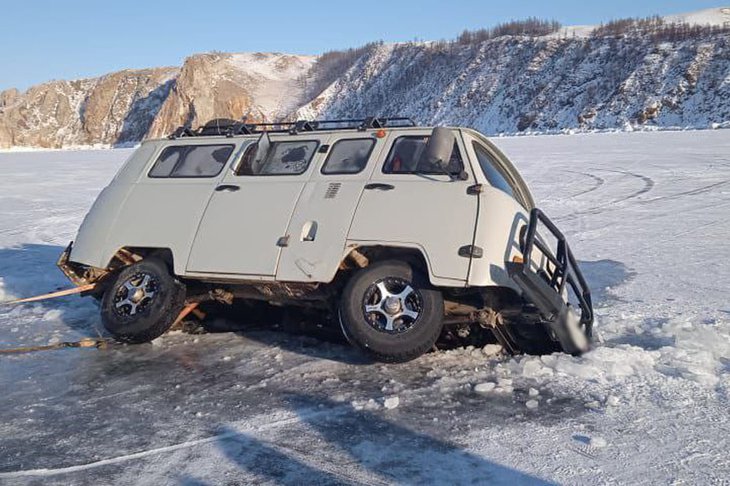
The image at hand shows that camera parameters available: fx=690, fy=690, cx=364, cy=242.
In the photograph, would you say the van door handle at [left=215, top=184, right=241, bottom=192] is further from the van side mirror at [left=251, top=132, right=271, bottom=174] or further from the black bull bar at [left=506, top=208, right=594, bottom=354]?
the black bull bar at [left=506, top=208, right=594, bottom=354]

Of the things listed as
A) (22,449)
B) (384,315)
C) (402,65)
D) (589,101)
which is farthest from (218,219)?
(402,65)

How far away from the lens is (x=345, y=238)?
5590mm

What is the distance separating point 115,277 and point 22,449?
2.74m

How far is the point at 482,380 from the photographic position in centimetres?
512

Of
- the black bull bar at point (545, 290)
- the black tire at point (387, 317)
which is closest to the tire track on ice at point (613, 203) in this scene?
the black bull bar at point (545, 290)

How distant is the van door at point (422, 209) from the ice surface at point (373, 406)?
92cm

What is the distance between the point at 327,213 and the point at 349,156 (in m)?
0.61

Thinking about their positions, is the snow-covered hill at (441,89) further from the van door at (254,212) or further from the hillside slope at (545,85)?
the van door at (254,212)

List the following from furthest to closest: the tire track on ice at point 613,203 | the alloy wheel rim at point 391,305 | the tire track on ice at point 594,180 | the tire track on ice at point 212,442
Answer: the tire track on ice at point 594,180 < the tire track on ice at point 613,203 < the alloy wheel rim at point 391,305 < the tire track on ice at point 212,442

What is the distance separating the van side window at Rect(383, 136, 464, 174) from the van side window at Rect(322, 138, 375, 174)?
226 mm

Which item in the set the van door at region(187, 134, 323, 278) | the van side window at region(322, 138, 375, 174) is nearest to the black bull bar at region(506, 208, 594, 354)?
the van side window at region(322, 138, 375, 174)

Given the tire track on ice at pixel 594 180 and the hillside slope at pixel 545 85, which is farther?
the hillside slope at pixel 545 85

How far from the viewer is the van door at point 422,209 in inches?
206

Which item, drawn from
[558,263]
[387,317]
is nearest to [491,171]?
[558,263]
